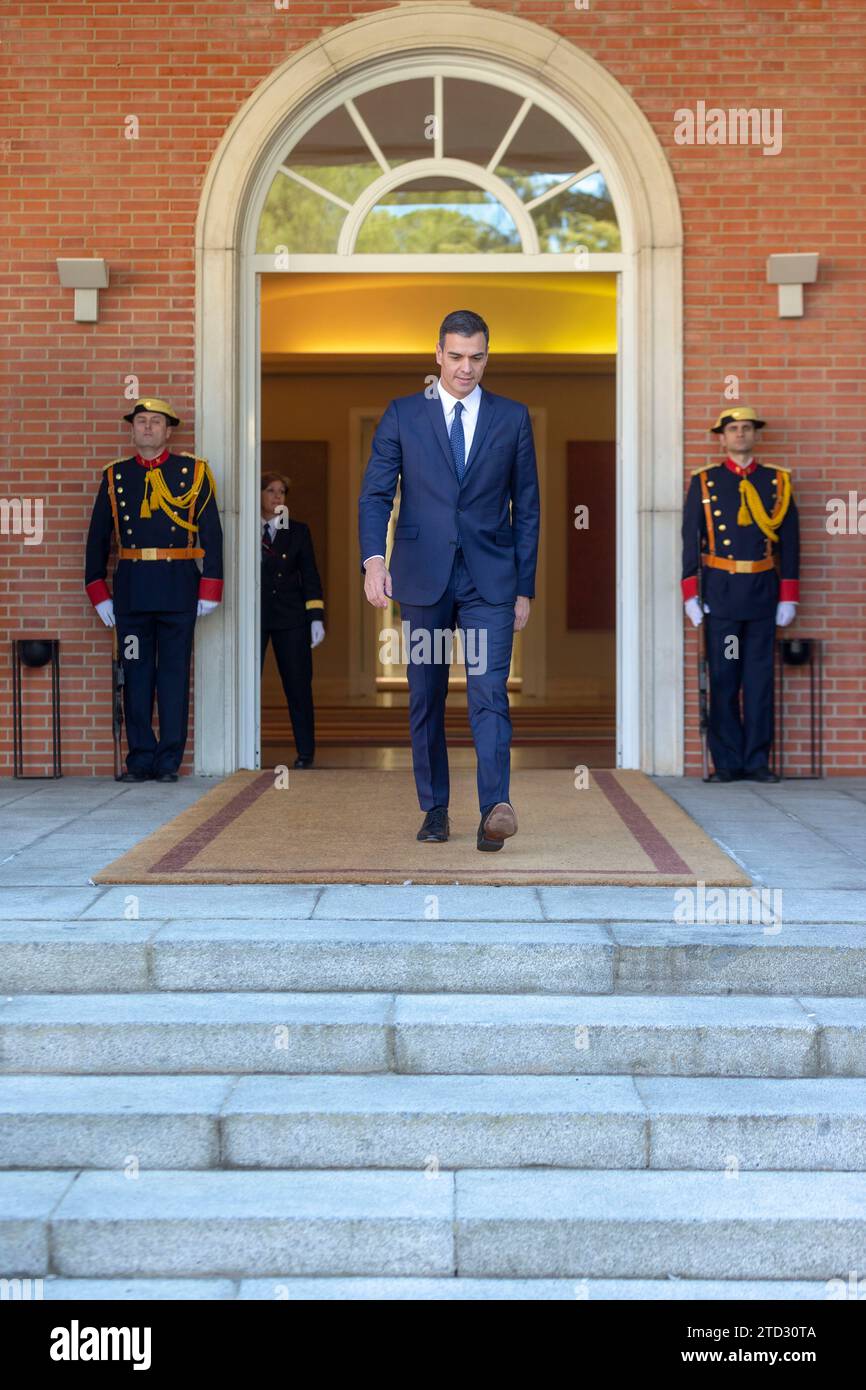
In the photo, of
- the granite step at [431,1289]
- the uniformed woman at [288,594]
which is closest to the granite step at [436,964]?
the granite step at [431,1289]

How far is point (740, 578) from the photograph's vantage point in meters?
7.58

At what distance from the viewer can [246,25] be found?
7.84 metres

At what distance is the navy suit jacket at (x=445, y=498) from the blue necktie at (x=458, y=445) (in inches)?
0.8

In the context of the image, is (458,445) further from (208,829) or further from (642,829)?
(208,829)

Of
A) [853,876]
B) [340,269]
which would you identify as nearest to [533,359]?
[340,269]

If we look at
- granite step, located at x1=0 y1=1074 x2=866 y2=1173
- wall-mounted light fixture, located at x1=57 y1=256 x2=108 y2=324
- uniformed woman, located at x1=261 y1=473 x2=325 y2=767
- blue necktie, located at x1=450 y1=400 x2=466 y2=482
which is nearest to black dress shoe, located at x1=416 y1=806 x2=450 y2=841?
blue necktie, located at x1=450 y1=400 x2=466 y2=482

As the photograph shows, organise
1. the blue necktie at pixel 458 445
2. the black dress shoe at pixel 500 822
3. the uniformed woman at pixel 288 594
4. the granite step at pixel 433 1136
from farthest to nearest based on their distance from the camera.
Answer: the uniformed woman at pixel 288 594, the blue necktie at pixel 458 445, the black dress shoe at pixel 500 822, the granite step at pixel 433 1136

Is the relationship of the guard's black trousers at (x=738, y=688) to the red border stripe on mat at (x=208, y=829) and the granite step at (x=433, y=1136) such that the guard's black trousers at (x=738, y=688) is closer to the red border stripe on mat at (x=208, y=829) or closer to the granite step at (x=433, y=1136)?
the red border stripe on mat at (x=208, y=829)

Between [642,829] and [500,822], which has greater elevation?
[500,822]

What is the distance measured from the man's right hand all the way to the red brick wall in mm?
3172

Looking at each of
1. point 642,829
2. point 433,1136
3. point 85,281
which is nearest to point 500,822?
point 642,829

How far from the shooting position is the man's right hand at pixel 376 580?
498cm

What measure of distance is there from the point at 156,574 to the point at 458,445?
270 cm

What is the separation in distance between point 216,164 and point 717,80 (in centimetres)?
248
